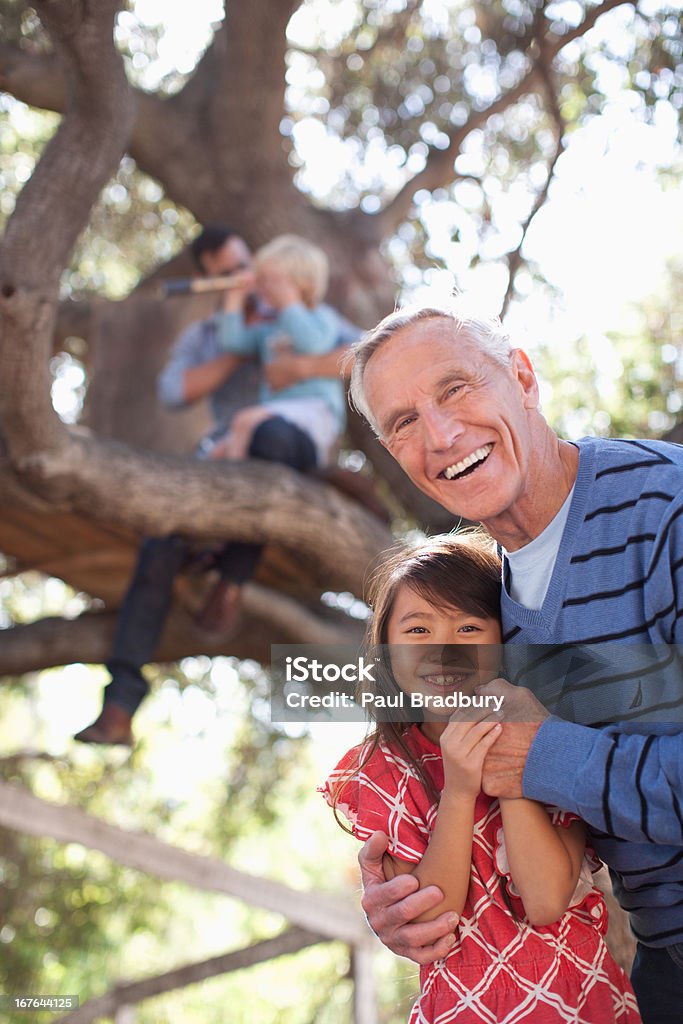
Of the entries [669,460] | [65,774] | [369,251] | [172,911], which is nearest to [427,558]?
[669,460]

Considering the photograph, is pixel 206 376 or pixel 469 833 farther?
pixel 206 376

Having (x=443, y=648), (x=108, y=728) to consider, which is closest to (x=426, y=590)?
(x=443, y=648)

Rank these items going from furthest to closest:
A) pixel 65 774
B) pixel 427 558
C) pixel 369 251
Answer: pixel 65 774
pixel 369 251
pixel 427 558

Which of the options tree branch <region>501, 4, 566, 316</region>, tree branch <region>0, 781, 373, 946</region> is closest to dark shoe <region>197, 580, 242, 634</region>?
tree branch <region>0, 781, 373, 946</region>

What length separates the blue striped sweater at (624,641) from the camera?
53.8 inches

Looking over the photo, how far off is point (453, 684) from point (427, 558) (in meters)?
0.24

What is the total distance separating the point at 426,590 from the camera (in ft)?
5.83

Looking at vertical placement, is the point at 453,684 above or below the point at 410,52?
below

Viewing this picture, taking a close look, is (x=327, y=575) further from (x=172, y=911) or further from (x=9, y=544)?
(x=172, y=911)

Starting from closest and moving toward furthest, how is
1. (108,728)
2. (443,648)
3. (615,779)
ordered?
Result: (615,779)
(443,648)
(108,728)

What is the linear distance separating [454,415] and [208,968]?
4.35m

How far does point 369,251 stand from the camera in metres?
6.62

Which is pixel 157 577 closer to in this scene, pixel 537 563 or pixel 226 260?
pixel 226 260

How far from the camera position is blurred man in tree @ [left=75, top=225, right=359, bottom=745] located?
14.2 feet
